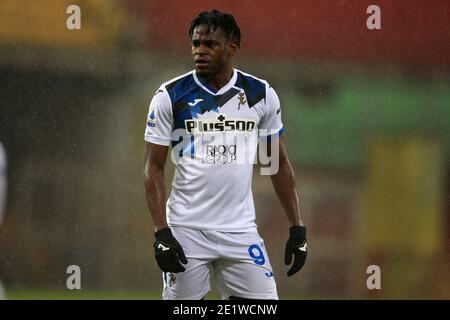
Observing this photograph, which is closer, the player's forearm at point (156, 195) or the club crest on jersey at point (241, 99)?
the player's forearm at point (156, 195)

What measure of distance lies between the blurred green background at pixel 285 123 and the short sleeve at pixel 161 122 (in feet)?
5.87

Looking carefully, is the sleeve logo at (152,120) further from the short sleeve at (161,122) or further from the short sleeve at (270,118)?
the short sleeve at (270,118)

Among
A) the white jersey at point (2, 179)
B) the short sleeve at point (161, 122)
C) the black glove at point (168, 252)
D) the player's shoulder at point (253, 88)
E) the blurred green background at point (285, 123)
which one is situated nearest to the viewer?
the black glove at point (168, 252)

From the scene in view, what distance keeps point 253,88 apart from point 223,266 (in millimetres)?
774

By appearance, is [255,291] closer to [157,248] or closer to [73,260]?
[157,248]

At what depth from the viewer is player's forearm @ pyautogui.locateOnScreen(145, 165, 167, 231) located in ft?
11.5

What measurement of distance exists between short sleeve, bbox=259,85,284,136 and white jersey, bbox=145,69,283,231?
6 centimetres

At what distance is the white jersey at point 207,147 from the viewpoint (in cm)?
356

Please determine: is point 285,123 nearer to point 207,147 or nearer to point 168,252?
point 207,147

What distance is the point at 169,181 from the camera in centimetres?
539

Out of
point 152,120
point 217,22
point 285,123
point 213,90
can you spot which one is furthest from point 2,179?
point 217,22

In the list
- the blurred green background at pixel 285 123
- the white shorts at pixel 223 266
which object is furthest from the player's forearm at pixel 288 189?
the blurred green background at pixel 285 123

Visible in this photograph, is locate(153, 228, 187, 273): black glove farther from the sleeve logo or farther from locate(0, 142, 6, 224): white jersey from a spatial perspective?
locate(0, 142, 6, 224): white jersey

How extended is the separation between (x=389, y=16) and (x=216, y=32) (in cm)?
209
